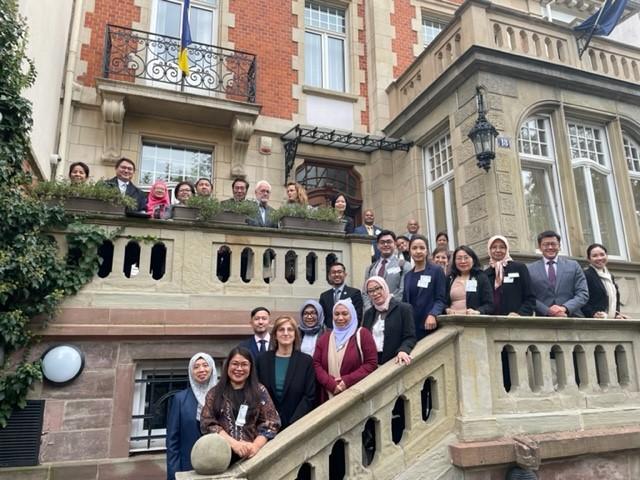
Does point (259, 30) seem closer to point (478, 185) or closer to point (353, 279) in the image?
point (478, 185)

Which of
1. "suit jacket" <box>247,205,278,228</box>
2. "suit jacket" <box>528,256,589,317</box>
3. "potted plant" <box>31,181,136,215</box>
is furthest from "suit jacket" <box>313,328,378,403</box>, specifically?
"potted plant" <box>31,181,136,215</box>

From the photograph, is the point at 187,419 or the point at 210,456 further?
the point at 187,419

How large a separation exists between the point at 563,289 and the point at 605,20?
6762mm

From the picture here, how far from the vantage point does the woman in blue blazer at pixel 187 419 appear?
3.62 meters

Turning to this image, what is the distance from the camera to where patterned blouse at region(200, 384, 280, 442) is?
3.32 meters

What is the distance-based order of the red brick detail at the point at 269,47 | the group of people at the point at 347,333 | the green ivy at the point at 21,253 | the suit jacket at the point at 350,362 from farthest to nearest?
the red brick detail at the point at 269,47
the green ivy at the point at 21,253
the suit jacket at the point at 350,362
the group of people at the point at 347,333

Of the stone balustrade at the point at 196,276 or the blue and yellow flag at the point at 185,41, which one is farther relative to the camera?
the blue and yellow flag at the point at 185,41

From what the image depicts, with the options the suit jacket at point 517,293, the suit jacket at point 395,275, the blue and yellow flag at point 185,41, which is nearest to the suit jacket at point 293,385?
the suit jacket at point 395,275

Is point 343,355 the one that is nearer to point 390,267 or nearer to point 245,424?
point 245,424

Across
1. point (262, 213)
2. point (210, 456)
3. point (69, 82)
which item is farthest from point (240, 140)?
point (210, 456)

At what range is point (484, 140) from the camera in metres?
7.67

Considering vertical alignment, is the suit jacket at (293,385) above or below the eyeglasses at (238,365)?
below

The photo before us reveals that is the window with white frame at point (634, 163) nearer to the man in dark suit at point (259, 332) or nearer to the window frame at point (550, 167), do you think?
the window frame at point (550, 167)

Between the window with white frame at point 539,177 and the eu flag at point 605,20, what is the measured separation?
77.7 inches
